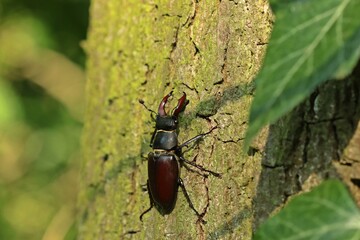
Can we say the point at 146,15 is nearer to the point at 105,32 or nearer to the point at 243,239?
the point at 105,32

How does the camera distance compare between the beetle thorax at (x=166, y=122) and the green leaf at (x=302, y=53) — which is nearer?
the green leaf at (x=302, y=53)

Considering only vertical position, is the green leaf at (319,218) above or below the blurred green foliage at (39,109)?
above

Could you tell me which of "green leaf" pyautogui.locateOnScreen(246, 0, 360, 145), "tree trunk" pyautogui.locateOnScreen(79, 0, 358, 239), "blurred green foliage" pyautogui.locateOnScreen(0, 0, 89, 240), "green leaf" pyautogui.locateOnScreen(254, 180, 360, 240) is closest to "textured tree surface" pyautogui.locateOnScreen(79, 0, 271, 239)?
"tree trunk" pyautogui.locateOnScreen(79, 0, 358, 239)

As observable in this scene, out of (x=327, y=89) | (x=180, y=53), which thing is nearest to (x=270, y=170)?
(x=327, y=89)

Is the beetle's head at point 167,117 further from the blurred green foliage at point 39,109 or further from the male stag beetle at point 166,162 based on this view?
the blurred green foliage at point 39,109

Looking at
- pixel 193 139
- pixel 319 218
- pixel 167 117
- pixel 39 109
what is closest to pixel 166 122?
pixel 167 117

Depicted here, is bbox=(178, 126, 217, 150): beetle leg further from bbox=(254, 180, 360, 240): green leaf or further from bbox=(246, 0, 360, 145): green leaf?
bbox=(246, 0, 360, 145): green leaf

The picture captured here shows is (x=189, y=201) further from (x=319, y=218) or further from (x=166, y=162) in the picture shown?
(x=319, y=218)

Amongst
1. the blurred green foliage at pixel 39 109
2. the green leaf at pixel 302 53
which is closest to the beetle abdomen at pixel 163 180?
the green leaf at pixel 302 53
